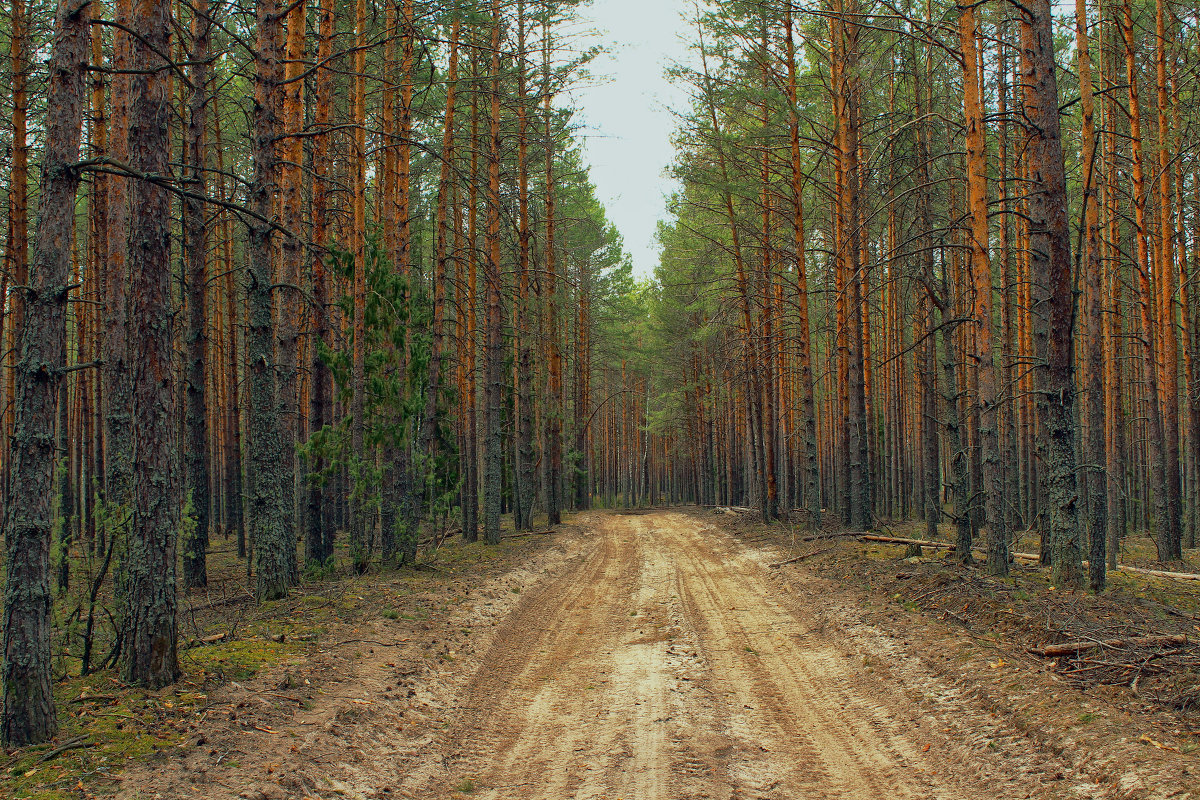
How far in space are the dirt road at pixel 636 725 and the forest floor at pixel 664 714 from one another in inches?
0.8

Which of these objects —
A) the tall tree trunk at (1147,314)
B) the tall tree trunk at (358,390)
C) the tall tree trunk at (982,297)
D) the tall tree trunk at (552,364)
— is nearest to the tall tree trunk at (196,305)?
the tall tree trunk at (358,390)

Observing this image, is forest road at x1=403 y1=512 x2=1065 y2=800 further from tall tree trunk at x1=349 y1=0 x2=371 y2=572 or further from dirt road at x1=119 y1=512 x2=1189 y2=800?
tall tree trunk at x1=349 y1=0 x2=371 y2=572

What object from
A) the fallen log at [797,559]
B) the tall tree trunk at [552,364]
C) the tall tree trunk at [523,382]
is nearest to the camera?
the fallen log at [797,559]

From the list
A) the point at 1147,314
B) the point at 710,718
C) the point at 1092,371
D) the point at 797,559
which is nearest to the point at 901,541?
the point at 797,559

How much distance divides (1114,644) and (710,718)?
10.3ft

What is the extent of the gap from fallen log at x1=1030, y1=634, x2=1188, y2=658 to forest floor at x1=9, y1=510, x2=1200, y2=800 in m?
0.23

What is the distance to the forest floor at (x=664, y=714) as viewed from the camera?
13.3 ft

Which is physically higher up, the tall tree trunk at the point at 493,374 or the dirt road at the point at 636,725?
the tall tree trunk at the point at 493,374

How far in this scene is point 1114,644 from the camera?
5.35 metres

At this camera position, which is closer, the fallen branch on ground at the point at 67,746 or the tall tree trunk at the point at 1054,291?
the fallen branch on ground at the point at 67,746

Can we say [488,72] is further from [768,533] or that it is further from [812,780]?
[812,780]

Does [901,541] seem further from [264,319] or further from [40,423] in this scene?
[40,423]

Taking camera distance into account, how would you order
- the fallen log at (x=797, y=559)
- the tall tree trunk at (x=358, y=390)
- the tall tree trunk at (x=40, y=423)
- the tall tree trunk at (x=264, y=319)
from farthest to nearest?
1. the fallen log at (x=797, y=559)
2. the tall tree trunk at (x=358, y=390)
3. the tall tree trunk at (x=264, y=319)
4. the tall tree trunk at (x=40, y=423)

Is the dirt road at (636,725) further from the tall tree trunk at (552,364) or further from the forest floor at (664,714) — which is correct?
the tall tree trunk at (552,364)
